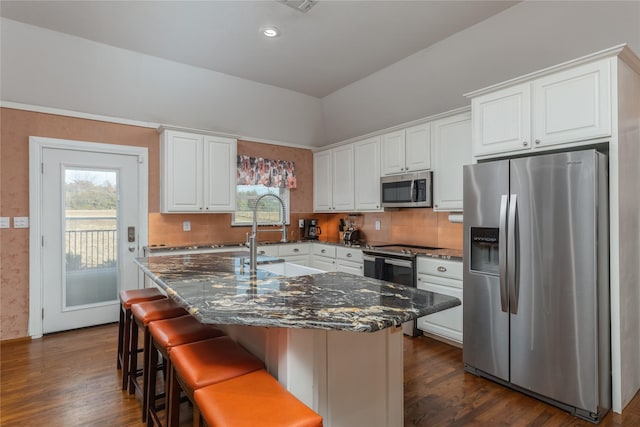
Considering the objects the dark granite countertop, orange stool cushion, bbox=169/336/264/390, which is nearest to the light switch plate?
the dark granite countertop

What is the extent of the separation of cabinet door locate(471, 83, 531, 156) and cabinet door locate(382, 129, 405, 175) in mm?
1264

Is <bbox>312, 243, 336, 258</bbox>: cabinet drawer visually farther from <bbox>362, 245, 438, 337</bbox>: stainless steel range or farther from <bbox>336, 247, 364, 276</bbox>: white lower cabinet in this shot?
<bbox>362, 245, 438, 337</bbox>: stainless steel range

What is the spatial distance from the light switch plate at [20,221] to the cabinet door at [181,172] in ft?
4.26

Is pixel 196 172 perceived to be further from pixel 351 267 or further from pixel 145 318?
pixel 145 318

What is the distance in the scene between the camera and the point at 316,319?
1.21 metres

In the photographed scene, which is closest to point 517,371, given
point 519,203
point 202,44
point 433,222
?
point 519,203

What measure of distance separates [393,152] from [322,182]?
1.52 m

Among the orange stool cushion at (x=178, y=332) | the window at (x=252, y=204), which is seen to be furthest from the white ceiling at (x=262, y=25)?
the orange stool cushion at (x=178, y=332)

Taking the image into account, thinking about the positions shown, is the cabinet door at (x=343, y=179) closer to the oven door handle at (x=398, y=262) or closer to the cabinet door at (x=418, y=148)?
the cabinet door at (x=418, y=148)

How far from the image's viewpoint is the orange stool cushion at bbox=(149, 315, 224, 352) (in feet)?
5.86

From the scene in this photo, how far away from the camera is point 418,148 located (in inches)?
153

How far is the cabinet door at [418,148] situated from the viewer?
377 cm

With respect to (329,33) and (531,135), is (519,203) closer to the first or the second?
(531,135)

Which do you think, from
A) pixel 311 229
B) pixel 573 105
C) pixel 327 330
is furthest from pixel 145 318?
pixel 311 229
